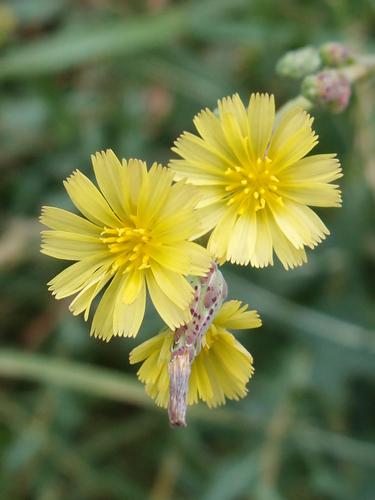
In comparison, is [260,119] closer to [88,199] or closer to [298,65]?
[88,199]

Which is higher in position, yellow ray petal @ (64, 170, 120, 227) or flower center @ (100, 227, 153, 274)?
yellow ray petal @ (64, 170, 120, 227)

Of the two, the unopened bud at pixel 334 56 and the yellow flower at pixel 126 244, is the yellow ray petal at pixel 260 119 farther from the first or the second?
the unopened bud at pixel 334 56

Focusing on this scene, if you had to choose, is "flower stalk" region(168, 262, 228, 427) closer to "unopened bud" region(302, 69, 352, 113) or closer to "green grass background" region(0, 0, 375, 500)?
"unopened bud" region(302, 69, 352, 113)

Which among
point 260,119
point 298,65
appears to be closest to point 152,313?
point 298,65

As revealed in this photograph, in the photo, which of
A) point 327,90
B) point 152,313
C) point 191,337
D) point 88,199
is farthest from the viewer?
point 152,313

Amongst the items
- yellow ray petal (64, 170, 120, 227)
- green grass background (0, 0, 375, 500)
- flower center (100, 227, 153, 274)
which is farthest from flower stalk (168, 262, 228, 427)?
green grass background (0, 0, 375, 500)

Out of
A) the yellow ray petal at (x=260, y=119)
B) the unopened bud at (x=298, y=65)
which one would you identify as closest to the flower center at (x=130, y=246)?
the yellow ray petal at (x=260, y=119)
